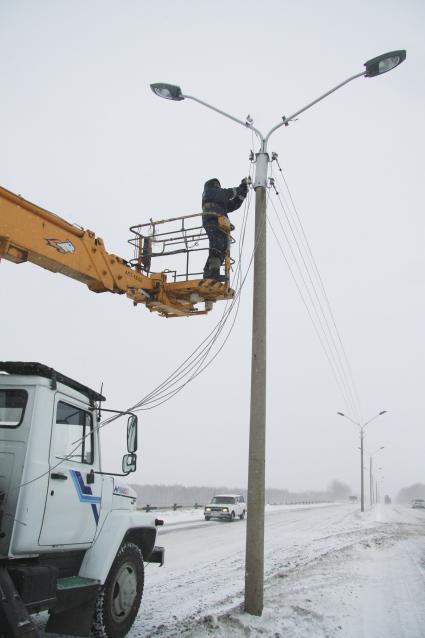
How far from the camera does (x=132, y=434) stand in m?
5.96

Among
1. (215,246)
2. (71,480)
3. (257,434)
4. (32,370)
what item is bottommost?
(71,480)

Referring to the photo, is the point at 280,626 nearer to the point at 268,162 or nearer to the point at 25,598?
the point at 25,598

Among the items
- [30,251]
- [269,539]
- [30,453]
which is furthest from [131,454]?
[269,539]

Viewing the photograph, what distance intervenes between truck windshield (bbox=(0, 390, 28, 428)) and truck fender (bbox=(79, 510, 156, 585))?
5.67ft

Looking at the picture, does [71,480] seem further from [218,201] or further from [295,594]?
[218,201]

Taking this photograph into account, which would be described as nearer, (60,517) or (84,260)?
(60,517)

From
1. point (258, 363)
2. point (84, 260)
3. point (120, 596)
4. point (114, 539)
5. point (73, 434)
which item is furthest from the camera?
point (258, 363)

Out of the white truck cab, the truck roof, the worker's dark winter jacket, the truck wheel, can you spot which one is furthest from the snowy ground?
the worker's dark winter jacket

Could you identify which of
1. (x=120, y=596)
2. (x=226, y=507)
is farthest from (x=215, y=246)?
(x=226, y=507)

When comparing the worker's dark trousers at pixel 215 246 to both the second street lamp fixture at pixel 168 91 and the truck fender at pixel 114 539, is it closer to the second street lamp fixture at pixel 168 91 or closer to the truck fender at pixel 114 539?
the second street lamp fixture at pixel 168 91

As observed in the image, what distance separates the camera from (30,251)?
5691 millimetres

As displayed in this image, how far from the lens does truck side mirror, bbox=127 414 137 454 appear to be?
5.91 metres

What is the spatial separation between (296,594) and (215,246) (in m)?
5.75

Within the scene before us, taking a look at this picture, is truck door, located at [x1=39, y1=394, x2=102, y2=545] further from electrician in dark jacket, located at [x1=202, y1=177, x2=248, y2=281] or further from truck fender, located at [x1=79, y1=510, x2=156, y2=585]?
electrician in dark jacket, located at [x1=202, y1=177, x2=248, y2=281]
